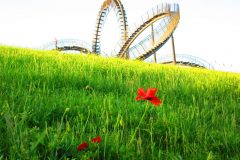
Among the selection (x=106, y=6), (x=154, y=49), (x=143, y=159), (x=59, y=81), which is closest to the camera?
(x=143, y=159)

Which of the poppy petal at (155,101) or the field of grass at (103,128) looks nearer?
the poppy petal at (155,101)

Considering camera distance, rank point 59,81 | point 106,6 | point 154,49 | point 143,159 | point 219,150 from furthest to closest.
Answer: point 106,6, point 154,49, point 59,81, point 219,150, point 143,159

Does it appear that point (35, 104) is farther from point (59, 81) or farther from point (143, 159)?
point (59, 81)

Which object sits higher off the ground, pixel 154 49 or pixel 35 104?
pixel 154 49

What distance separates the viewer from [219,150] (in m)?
2.59

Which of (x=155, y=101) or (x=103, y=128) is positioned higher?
(x=155, y=101)

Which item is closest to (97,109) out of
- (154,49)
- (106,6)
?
(154,49)

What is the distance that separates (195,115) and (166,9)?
3341 centimetres

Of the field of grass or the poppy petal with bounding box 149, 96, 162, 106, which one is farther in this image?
the field of grass

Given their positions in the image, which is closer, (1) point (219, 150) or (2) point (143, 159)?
(2) point (143, 159)

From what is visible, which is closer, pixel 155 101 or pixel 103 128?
pixel 155 101

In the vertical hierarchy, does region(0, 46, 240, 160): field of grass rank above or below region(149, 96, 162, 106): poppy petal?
below

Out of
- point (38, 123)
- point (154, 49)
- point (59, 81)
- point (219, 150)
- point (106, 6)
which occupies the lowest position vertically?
point (219, 150)

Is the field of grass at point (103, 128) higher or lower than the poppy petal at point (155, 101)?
lower
